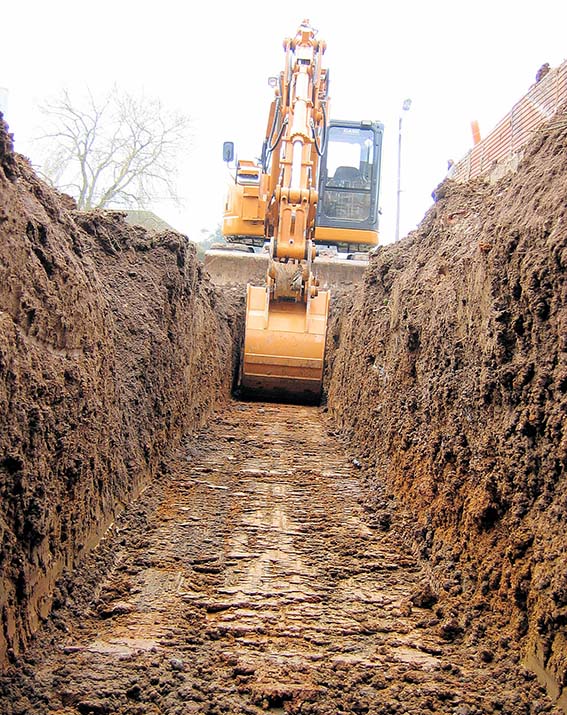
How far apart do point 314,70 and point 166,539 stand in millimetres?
7609

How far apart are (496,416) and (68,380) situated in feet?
6.69

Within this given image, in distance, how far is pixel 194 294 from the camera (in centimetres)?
711

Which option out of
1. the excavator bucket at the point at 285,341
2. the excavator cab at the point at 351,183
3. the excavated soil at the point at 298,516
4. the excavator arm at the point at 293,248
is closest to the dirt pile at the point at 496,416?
the excavated soil at the point at 298,516

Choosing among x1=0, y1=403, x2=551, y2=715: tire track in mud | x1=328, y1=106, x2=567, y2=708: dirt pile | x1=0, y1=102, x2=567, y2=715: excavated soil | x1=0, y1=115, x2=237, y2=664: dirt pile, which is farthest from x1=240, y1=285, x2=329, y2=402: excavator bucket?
x1=0, y1=403, x2=551, y2=715: tire track in mud

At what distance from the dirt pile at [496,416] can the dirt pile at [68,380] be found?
179 centimetres

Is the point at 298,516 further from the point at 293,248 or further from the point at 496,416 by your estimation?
the point at 293,248

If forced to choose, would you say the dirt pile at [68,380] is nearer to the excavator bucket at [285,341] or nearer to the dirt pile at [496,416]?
the dirt pile at [496,416]

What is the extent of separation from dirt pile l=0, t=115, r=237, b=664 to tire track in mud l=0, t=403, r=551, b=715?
9.8 inches

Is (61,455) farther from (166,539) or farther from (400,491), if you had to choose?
(400,491)

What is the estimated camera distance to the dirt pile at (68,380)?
2465 mm

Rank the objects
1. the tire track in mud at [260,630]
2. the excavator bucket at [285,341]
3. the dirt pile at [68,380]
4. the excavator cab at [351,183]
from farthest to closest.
→ the excavator cab at [351,183] → the excavator bucket at [285,341] → the dirt pile at [68,380] → the tire track in mud at [260,630]

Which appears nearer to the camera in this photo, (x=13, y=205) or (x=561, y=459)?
(x=561, y=459)

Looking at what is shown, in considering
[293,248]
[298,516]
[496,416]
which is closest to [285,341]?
[293,248]

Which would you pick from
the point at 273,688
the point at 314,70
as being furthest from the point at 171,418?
the point at 314,70
